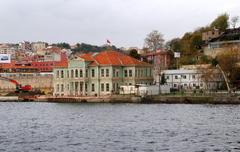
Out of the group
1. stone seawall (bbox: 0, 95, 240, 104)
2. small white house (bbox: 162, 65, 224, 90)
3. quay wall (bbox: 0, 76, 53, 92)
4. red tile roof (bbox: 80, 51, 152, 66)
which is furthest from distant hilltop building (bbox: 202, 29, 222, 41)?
stone seawall (bbox: 0, 95, 240, 104)

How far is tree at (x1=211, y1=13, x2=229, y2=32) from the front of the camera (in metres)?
137

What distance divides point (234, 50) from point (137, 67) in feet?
56.8

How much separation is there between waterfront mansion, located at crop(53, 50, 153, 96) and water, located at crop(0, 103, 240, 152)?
40257 mm

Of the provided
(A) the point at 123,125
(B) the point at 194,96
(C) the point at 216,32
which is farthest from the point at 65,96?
(A) the point at 123,125

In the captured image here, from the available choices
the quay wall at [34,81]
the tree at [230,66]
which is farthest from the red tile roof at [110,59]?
the quay wall at [34,81]

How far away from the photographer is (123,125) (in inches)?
1884

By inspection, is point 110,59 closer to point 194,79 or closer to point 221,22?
point 194,79

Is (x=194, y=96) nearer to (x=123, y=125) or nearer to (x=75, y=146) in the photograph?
(x=123, y=125)

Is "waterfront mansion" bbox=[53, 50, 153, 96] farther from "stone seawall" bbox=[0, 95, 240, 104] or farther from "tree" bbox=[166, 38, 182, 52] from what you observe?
"tree" bbox=[166, 38, 182, 52]

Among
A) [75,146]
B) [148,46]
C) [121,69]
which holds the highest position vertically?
[148,46]

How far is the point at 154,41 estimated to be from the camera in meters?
149

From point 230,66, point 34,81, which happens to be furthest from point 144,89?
point 34,81

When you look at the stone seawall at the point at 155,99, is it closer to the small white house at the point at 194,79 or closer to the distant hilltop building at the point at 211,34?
the small white house at the point at 194,79

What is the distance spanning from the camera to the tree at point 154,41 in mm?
145650
